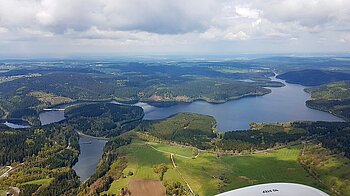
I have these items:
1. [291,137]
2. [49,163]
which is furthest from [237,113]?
[49,163]

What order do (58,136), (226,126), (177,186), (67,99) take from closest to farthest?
(177,186), (58,136), (226,126), (67,99)

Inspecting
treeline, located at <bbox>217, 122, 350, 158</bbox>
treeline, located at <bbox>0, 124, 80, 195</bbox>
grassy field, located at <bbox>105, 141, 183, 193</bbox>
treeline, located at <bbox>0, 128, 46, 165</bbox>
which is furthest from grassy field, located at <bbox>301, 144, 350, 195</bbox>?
treeline, located at <bbox>0, 128, 46, 165</bbox>

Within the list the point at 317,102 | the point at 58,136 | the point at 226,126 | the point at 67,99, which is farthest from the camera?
the point at 67,99

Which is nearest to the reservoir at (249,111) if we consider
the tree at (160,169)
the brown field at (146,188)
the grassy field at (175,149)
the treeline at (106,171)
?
the grassy field at (175,149)

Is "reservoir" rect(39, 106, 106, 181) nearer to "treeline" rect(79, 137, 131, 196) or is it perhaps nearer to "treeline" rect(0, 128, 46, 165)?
"treeline" rect(79, 137, 131, 196)

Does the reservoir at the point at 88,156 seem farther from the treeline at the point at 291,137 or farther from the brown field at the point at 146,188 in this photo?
the treeline at the point at 291,137

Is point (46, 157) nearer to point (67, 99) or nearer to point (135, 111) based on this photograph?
point (135, 111)

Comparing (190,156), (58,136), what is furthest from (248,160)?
(58,136)
